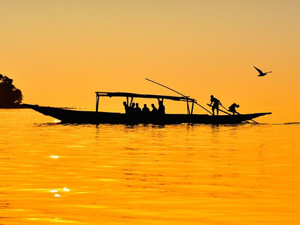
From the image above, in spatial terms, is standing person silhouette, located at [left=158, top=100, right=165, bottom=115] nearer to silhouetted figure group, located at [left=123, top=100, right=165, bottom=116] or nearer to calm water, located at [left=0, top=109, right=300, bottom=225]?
silhouetted figure group, located at [left=123, top=100, right=165, bottom=116]

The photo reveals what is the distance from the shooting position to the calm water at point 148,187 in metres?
12.8

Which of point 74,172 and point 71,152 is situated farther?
point 71,152

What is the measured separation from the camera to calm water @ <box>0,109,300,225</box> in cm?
1276

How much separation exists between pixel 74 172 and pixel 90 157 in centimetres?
577

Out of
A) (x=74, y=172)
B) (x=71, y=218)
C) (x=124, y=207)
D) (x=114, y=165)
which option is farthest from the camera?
(x=114, y=165)

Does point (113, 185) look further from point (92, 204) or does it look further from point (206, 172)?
point (206, 172)

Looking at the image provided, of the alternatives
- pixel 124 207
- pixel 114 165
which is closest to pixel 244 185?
pixel 124 207

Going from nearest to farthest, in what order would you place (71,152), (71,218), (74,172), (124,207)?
(71,218)
(124,207)
(74,172)
(71,152)

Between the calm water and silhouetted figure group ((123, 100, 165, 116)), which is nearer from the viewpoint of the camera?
the calm water

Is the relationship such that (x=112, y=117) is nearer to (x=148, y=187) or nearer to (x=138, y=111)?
(x=138, y=111)

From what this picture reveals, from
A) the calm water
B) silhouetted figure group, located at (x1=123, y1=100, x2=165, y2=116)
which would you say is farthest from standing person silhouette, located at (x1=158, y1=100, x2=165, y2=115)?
the calm water

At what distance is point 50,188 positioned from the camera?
53.6 feet

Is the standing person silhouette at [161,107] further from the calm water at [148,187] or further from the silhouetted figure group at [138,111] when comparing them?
the calm water at [148,187]

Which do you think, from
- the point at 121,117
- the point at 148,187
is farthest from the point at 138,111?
the point at 148,187
